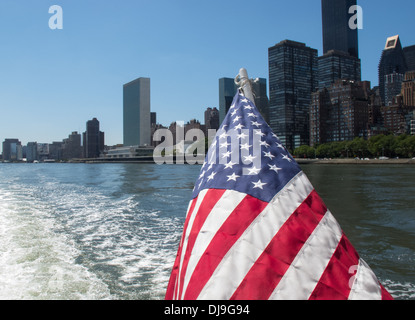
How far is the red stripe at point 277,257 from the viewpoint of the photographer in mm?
2525

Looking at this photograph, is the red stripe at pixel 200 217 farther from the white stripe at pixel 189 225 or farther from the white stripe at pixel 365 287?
the white stripe at pixel 365 287

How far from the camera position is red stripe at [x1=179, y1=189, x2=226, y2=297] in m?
2.78

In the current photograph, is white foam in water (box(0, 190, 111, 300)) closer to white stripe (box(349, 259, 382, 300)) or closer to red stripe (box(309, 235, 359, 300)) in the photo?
red stripe (box(309, 235, 359, 300))

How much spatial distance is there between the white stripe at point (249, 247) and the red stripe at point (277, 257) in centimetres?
4

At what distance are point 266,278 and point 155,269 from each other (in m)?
5.76

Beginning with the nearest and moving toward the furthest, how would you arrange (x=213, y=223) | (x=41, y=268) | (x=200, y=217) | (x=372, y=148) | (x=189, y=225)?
(x=213, y=223), (x=200, y=217), (x=189, y=225), (x=41, y=268), (x=372, y=148)

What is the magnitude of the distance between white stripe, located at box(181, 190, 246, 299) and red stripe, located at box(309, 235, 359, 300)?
0.88 meters

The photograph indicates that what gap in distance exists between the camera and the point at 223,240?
8.83 ft

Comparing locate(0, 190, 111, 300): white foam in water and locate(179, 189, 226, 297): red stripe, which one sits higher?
locate(179, 189, 226, 297): red stripe

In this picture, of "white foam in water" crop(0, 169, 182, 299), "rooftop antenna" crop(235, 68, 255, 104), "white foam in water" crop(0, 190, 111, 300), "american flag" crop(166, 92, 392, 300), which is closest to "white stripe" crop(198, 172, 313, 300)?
"american flag" crop(166, 92, 392, 300)

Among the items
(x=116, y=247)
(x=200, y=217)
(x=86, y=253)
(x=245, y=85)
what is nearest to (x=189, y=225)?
(x=200, y=217)

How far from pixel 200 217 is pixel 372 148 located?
119 metres

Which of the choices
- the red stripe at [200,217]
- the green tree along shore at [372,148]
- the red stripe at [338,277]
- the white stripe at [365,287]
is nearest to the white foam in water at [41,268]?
the red stripe at [200,217]

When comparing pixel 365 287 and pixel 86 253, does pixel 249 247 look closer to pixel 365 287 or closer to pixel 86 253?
pixel 365 287
